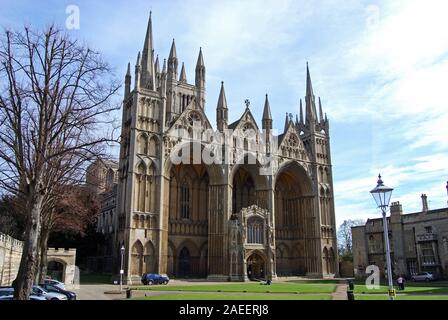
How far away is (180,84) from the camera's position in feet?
234

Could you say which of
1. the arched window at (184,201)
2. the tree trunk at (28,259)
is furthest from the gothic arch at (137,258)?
the tree trunk at (28,259)

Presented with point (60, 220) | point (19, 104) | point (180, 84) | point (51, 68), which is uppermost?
point (180, 84)

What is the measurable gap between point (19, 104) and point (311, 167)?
53.4 meters

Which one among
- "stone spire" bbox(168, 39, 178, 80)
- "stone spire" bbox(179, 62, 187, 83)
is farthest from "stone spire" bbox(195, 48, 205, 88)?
"stone spire" bbox(179, 62, 187, 83)

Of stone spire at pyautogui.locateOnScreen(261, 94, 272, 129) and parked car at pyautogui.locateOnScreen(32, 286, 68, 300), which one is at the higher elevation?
stone spire at pyautogui.locateOnScreen(261, 94, 272, 129)

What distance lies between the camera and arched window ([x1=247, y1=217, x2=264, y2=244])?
51569 mm

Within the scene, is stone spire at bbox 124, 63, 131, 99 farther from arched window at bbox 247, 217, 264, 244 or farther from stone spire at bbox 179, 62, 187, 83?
arched window at bbox 247, 217, 264, 244

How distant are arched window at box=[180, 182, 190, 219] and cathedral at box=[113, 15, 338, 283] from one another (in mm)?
143

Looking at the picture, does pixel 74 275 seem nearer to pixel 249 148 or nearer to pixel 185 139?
pixel 185 139

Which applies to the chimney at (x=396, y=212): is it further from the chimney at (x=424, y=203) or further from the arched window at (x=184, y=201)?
the arched window at (x=184, y=201)

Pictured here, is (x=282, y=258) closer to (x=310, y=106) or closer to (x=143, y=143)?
(x=310, y=106)

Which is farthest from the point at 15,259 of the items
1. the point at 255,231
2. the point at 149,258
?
the point at 255,231
